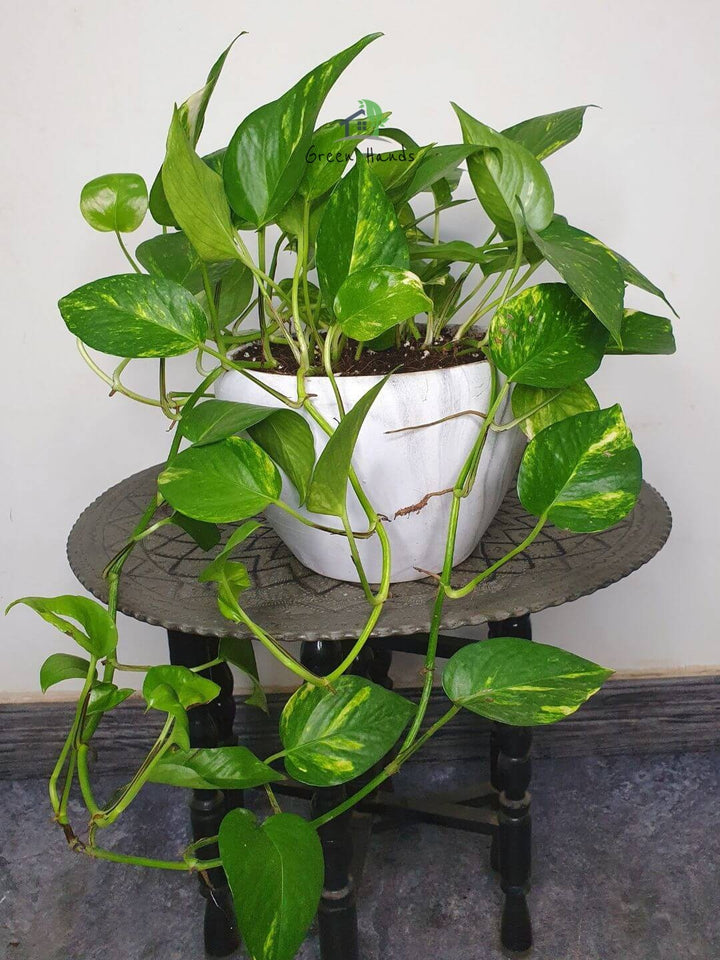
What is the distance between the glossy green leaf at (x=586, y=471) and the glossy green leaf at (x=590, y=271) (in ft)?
0.29

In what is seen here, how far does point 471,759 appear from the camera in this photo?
53.7 inches

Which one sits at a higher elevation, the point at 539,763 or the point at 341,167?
the point at 341,167

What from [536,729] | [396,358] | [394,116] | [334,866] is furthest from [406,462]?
[536,729]

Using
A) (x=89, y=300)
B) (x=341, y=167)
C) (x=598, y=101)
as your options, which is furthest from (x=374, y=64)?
(x=89, y=300)

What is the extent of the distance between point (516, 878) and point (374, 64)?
961 mm

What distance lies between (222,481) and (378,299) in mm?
165

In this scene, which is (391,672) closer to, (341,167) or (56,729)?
(56,729)

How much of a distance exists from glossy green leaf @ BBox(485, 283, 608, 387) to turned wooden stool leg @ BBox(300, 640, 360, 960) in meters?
0.30

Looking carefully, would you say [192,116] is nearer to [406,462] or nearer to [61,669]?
[406,462]

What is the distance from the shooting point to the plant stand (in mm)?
690

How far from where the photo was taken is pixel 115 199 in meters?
0.75

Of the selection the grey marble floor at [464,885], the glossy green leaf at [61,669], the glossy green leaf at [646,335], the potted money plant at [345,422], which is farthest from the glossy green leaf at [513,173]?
the grey marble floor at [464,885]

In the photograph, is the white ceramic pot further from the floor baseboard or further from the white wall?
the floor baseboard

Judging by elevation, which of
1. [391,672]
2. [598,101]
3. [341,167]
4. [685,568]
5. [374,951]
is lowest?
[374,951]
